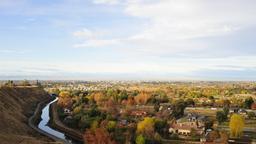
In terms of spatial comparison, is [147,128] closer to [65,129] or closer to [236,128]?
[236,128]

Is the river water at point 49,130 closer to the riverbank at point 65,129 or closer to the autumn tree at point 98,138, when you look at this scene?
the riverbank at point 65,129

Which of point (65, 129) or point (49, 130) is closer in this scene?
point (65, 129)

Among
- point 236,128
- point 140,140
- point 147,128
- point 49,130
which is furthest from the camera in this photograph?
point 49,130

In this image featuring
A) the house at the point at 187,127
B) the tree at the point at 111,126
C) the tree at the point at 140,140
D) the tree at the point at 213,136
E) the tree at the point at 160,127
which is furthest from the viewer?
the house at the point at 187,127

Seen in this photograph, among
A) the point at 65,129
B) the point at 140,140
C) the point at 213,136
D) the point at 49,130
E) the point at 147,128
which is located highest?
the point at 147,128

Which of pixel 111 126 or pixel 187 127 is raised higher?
pixel 111 126

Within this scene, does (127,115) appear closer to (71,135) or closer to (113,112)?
(113,112)

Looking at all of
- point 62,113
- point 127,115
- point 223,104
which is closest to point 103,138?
point 127,115

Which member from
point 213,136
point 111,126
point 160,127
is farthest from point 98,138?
point 213,136

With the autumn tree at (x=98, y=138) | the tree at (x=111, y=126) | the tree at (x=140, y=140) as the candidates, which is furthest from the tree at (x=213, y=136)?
the autumn tree at (x=98, y=138)

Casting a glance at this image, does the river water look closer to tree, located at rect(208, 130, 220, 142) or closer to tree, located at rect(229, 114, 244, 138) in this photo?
tree, located at rect(208, 130, 220, 142)

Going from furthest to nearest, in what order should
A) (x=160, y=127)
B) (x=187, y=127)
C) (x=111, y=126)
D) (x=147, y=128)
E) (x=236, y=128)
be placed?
1. (x=187, y=127)
2. (x=160, y=127)
3. (x=236, y=128)
4. (x=111, y=126)
5. (x=147, y=128)

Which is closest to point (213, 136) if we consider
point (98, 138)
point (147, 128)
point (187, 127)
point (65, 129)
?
point (147, 128)
